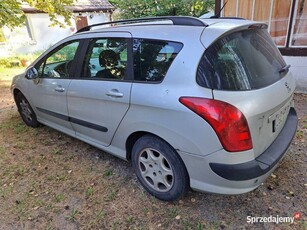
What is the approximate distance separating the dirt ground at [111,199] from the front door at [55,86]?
55cm

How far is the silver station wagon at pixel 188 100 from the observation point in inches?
74.9

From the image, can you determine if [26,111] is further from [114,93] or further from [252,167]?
[252,167]

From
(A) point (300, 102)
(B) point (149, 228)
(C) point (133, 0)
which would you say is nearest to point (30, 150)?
(B) point (149, 228)

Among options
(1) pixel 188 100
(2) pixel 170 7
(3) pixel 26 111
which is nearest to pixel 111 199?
(1) pixel 188 100

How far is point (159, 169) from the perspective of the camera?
2387 mm

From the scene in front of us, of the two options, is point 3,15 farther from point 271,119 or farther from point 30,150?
point 271,119

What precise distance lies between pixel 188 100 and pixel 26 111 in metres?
3.45

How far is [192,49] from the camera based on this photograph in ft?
6.53

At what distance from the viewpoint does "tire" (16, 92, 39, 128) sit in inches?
165

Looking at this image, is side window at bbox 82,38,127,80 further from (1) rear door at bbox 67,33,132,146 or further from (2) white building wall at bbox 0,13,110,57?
(2) white building wall at bbox 0,13,110,57

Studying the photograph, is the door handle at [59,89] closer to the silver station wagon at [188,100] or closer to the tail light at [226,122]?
the silver station wagon at [188,100]

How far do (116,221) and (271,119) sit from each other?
1.66m

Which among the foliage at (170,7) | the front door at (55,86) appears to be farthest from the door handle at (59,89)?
the foliage at (170,7)

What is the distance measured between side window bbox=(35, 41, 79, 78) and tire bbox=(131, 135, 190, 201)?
4.91 ft
